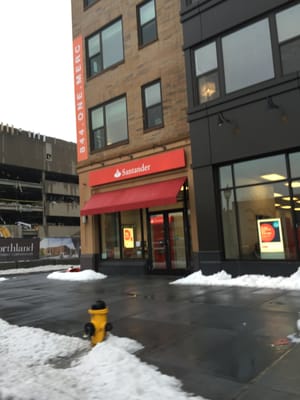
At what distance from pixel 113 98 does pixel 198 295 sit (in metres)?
10.4

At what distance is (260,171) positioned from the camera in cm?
1170

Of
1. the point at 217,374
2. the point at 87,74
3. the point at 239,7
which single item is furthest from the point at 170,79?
the point at 217,374

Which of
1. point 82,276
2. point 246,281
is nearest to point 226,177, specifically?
point 246,281

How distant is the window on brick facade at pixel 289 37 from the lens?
36.3 feet

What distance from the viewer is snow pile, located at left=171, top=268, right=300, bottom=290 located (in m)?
9.78

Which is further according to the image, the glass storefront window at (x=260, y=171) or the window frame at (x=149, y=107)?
the window frame at (x=149, y=107)

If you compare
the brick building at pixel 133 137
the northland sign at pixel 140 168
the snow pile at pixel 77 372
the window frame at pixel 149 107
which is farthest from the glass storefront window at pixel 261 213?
the snow pile at pixel 77 372

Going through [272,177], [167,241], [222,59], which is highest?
[222,59]

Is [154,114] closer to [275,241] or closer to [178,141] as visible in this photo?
[178,141]

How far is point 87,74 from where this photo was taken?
18.2 metres

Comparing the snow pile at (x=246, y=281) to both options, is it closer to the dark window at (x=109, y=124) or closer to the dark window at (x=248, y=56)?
the dark window at (x=248, y=56)

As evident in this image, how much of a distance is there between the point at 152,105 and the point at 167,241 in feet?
17.6

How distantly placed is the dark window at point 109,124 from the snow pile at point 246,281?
7035 millimetres

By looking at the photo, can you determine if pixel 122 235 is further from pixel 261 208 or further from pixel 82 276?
pixel 261 208
